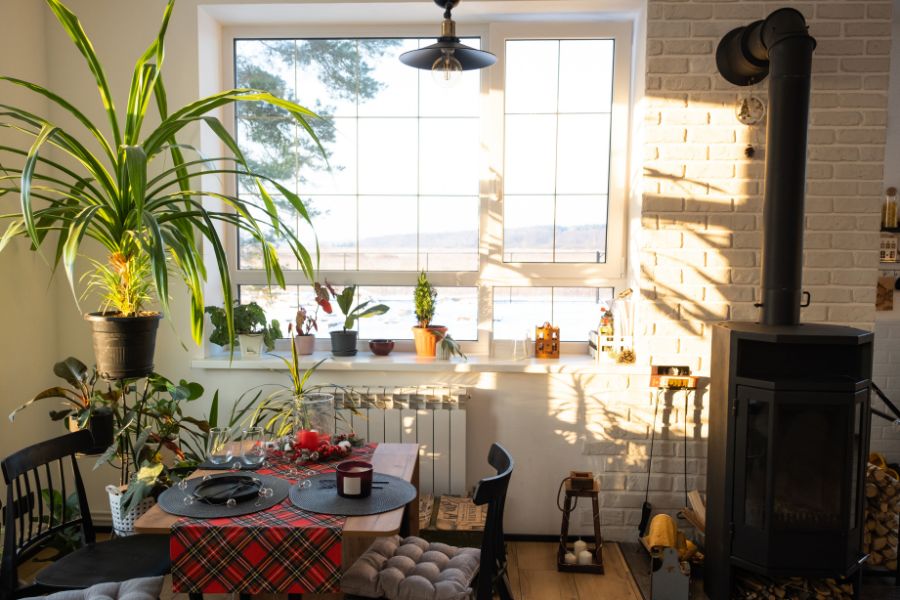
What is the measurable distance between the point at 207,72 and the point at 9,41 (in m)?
0.90

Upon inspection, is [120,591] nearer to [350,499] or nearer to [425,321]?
[350,499]

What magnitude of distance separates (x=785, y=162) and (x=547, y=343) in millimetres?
1511

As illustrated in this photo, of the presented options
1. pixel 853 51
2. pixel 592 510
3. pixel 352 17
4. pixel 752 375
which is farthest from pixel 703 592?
pixel 352 17

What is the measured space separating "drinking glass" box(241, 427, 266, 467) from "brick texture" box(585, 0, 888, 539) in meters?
1.95

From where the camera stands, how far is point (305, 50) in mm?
3965

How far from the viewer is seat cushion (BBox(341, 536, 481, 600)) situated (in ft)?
7.39

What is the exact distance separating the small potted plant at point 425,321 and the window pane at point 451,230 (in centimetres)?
23

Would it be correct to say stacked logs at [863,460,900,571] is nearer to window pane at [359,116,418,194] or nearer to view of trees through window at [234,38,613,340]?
view of trees through window at [234,38,613,340]

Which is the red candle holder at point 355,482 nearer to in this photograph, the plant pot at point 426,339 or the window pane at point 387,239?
the plant pot at point 426,339

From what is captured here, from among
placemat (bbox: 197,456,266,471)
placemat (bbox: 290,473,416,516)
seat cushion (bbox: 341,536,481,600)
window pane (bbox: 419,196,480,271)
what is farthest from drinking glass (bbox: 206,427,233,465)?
window pane (bbox: 419,196,480,271)

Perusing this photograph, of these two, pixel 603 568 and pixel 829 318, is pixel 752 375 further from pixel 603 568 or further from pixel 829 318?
pixel 603 568

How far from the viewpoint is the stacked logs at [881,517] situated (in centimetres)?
324

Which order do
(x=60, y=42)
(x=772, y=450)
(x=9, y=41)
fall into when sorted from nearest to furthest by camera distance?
(x=772, y=450), (x=9, y=41), (x=60, y=42)

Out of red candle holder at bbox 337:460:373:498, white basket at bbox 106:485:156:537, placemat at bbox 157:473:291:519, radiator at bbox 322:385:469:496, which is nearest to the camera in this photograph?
placemat at bbox 157:473:291:519
